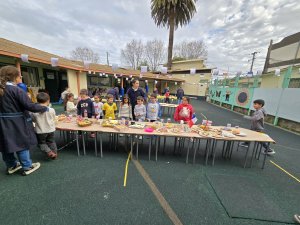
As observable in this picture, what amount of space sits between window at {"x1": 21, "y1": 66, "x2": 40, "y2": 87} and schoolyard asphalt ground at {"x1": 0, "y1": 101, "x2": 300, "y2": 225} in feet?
25.1

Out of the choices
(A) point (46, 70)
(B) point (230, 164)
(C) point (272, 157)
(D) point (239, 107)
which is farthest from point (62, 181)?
(D) point (239, 107)

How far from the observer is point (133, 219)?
184 cm

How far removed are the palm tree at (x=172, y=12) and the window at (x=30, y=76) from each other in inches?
520

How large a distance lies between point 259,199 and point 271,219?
384 mm

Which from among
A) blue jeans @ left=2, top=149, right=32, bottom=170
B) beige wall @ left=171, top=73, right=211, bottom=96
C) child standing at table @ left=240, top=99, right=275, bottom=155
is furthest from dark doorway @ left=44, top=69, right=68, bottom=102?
beige wall @ left=171, top=73, right=211, bottom=96

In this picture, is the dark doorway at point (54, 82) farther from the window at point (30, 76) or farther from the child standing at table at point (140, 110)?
the child standing at table at point (140, 110)

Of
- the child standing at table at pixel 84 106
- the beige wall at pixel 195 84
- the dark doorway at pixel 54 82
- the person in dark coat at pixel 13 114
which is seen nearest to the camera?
the person in dark coat at pixel 13 114

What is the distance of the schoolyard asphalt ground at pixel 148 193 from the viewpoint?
74.1 inches

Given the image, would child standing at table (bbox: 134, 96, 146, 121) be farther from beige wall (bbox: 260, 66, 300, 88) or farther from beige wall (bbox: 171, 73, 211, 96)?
beige wall (bbox: 171, 73, 211, 96)

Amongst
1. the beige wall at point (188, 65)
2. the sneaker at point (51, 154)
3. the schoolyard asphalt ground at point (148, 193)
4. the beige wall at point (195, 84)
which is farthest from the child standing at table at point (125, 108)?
the beige wall at point (188, 65)

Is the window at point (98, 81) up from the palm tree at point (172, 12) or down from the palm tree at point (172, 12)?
down

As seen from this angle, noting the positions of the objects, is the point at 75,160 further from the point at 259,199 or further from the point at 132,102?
the point at 259,199

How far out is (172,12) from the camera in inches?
599

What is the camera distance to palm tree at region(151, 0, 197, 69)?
14789 millimetres
